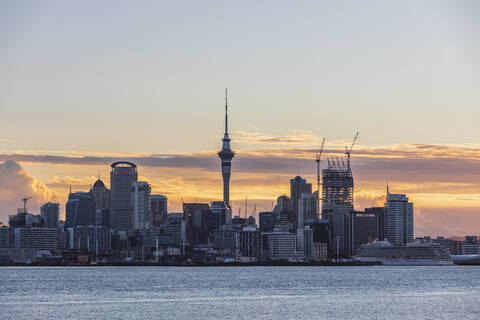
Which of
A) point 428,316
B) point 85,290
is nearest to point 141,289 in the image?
point 85,290

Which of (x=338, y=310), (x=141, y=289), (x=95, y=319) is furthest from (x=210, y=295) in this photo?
(x=95, y=319)

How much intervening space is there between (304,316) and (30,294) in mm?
54107

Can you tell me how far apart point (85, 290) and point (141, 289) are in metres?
9.15

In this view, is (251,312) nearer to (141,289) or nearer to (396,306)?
(396,306)

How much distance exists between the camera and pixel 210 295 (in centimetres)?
14675

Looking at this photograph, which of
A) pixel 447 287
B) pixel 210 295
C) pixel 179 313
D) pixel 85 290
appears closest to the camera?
pixel 179 313

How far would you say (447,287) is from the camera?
173250 mm

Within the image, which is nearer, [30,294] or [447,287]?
[30,294]

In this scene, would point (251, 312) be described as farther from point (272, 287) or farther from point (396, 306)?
point (272, 287)

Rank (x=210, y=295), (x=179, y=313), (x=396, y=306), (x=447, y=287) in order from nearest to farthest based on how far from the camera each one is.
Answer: (x=179, y=313) < (x=396, y=306) < (x=210, y=295) < (x=447, y=287)

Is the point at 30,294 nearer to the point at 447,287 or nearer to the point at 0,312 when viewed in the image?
the point at 0,312

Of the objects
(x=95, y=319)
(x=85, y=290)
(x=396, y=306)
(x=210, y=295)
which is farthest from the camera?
(x=85, y=290)

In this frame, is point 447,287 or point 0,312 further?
point 447,287

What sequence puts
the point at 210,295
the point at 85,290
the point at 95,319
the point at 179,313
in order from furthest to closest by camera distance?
the point at 85,290
the point at 210,295
the point at 179,313
the point at 95,319
